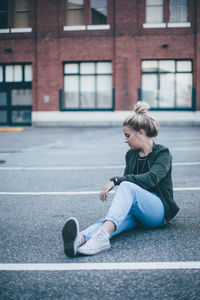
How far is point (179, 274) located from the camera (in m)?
2.89

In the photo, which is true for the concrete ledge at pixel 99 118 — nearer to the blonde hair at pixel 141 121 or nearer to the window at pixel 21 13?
the window at pixel 21 13

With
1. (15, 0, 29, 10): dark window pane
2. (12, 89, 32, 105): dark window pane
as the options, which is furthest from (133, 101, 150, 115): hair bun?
(15, 0, 29, 10): dark window pane

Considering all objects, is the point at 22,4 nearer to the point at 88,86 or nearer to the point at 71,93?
the point at 71,93

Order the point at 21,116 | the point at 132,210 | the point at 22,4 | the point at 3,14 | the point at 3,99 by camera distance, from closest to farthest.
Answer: the point at 132,210, the point at 22,4, the point at 3,14, the point at 21,116, the point at 3,99

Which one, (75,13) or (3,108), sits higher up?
(75,13)

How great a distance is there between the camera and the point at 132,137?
12.5 ft

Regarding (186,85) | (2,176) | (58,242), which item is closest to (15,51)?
(186,85)

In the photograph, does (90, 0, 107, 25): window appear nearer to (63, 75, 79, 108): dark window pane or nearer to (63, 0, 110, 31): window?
(63, 0, 110, 31): window

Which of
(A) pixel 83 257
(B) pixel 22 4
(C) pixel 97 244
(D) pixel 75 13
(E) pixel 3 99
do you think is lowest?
(A) pixel 83 257

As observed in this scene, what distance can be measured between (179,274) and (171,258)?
36cm

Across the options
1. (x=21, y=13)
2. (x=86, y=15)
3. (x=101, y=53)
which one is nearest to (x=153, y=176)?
(x=101, y=53)

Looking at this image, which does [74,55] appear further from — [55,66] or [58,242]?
[58,242]

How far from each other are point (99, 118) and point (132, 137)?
61.1 feet

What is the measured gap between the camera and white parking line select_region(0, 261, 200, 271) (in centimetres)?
304
